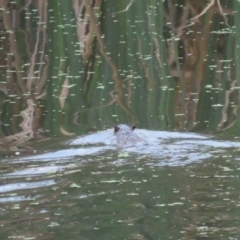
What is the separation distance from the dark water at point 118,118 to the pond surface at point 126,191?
12 millimetres

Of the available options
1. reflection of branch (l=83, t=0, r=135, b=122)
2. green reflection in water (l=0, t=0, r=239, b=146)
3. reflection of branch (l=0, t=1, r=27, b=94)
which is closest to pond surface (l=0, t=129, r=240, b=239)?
green reflection in water (l=0, t=0, r=239, b=146)

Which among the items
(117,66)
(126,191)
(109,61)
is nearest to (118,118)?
(117,66)

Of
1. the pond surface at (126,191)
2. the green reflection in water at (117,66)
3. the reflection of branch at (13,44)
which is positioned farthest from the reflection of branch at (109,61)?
the pond surface at (126,191)

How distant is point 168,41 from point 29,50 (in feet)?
7.33

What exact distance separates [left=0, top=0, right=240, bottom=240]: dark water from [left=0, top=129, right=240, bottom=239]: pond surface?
12mm

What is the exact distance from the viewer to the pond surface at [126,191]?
5094 millimetres

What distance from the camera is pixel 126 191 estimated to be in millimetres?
5836

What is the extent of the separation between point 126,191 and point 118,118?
340 cm

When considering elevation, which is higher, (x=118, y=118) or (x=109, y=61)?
(x=109, y=61)

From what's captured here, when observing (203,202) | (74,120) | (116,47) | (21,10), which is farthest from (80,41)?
(203,202)

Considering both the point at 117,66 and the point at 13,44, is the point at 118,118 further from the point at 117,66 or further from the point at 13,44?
the point at 13,44

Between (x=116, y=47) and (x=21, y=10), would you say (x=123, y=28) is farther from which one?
(x=21, y=10)

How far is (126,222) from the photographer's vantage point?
205 inches

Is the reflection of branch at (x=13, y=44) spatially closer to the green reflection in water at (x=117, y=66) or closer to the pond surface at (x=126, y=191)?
the green reflection in water at (x=117, y=66)
